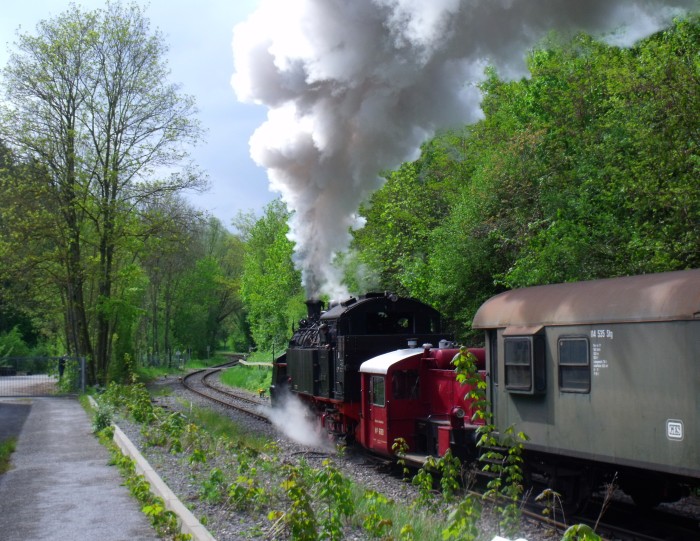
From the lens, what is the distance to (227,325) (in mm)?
77938

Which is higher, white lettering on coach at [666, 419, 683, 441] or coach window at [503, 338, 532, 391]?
coach window at [503, 338, 532, 391]

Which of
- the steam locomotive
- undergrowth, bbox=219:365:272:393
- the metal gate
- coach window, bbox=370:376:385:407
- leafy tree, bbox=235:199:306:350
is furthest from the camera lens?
leafy tree, bbox=235:199:306:350

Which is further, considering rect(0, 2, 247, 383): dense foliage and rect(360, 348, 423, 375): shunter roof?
rect(0, 2, 247, 383): dense foliage

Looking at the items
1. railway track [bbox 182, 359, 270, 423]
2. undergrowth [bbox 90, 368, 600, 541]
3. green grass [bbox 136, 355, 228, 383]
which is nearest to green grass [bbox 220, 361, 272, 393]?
railway track [bbox 182, 359, 270, 423]

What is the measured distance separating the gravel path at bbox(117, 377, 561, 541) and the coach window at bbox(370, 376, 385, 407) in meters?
1.16

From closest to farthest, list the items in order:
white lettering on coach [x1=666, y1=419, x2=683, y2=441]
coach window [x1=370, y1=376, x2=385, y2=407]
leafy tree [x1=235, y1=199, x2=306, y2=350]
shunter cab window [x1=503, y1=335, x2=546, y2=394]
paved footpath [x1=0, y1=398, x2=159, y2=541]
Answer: white lettering on coach [x1=666, y1=419, x2=683, y2=441]
paved footpath [x1=0, y1=398, x2=159, y2=541]
shunter cab window [x1=503, y1=335, x2=546, y2=394]
coach window [x1=370, y1=376, x2=385, y2=407]
leafy tree [x1=235, y1=199, x2=306, y2=350]

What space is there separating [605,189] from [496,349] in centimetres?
539

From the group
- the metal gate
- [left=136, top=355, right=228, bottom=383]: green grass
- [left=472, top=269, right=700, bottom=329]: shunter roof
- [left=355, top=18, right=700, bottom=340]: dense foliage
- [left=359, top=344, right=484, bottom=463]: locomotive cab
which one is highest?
[left=355, top=18, right=700, bottom=340]: dense foliage

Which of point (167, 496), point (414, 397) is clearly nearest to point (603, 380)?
point (414, 397)

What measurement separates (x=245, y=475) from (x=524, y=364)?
12.1 feet

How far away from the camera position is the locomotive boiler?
11.1 meters

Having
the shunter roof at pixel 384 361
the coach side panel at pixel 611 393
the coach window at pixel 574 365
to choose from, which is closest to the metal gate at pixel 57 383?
the shunter roof at pixel 384 361

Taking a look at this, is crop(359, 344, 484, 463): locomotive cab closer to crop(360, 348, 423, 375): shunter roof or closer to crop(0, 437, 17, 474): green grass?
crop(360, 348, 423, 375): shunter roof

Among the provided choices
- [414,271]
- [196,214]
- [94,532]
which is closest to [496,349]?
[94,532]
